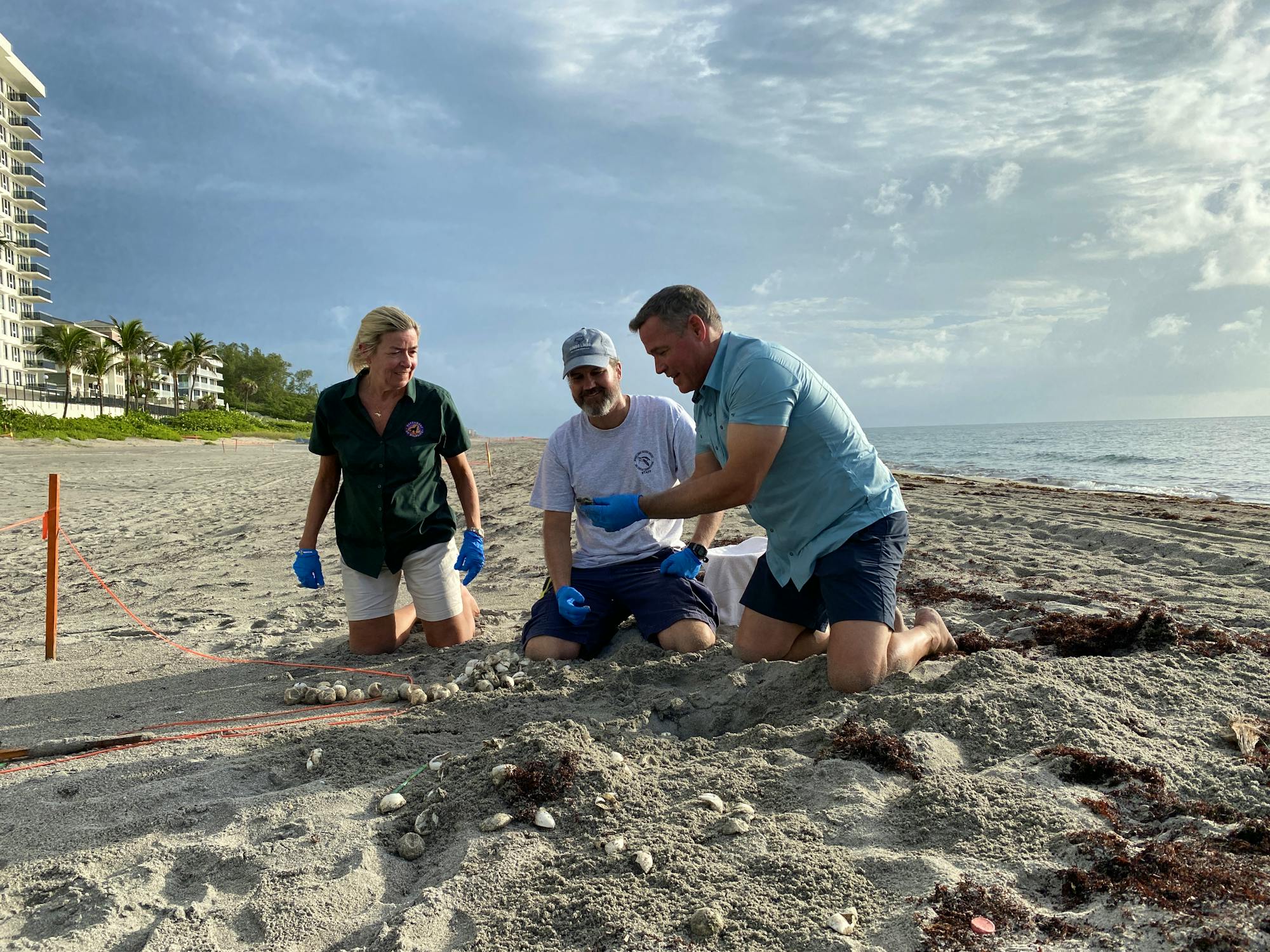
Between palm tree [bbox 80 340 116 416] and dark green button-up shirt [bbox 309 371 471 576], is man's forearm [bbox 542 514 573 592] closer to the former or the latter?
dark green button-up shirt [bbox 309 371 471 576]

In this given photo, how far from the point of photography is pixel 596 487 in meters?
4.10

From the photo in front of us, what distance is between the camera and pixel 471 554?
431cm

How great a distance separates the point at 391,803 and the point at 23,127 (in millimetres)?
69937

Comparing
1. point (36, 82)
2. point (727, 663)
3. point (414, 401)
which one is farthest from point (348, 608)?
point (36, 82)

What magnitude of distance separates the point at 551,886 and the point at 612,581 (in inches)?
85.7

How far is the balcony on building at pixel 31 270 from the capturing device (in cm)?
5344

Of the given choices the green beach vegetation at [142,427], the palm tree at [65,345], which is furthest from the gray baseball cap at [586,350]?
the palm tree at [65,345]

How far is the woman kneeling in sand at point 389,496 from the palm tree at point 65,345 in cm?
4686

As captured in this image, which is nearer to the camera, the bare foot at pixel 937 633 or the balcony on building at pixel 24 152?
the bare foot at pixel 937 633

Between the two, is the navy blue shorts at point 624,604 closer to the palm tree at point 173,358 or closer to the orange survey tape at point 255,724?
the orange survey tape at point 255,724

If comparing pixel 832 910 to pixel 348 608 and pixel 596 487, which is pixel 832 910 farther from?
pixel 348 608

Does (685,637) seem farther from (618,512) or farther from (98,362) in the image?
(98,362)

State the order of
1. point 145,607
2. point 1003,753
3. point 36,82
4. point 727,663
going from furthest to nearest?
point 36,82
point 145,607
point 727,663
point 1003,753

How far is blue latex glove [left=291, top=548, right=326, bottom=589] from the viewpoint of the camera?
13.8ft
